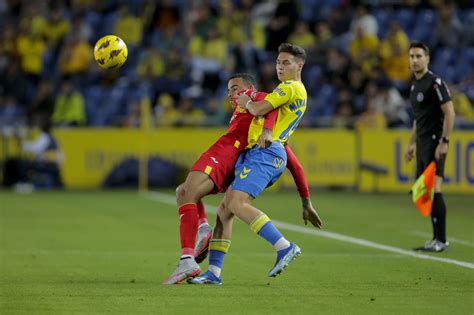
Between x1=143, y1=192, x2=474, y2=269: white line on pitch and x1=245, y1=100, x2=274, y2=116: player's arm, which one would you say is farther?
x1=143, y1=192, x2=474, y2=269: white line on pitch

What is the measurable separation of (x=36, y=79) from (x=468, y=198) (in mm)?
11698

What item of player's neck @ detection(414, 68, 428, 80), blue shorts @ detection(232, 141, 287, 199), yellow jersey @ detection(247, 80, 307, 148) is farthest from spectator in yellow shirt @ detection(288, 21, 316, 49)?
blue shorts @ detection(232, 141, 287, 199)

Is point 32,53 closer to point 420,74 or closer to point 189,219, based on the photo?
point 420,74

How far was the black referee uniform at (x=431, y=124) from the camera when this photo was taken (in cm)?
1212

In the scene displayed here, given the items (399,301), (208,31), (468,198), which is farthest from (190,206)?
(208,31)

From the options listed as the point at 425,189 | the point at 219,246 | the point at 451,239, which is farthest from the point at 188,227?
the point at 451,239

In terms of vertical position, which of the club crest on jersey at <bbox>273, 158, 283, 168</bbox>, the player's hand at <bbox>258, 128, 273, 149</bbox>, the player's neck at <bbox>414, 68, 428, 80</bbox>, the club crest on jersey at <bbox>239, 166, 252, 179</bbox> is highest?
the player's neck at <bbox>414, 68, 428, 80</bbox>

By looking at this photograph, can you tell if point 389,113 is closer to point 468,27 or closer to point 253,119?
point 468,27

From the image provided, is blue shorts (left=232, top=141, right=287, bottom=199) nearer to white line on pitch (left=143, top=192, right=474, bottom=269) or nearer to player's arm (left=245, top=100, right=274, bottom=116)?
player's arm (left=245, top=100, right=274, bottom=116)

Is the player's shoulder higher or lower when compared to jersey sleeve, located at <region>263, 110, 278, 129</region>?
higher

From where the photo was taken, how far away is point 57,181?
2353cm

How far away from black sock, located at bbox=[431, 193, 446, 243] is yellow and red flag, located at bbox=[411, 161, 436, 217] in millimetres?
78

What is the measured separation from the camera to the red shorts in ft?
30.1

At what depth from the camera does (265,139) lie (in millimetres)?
8938
